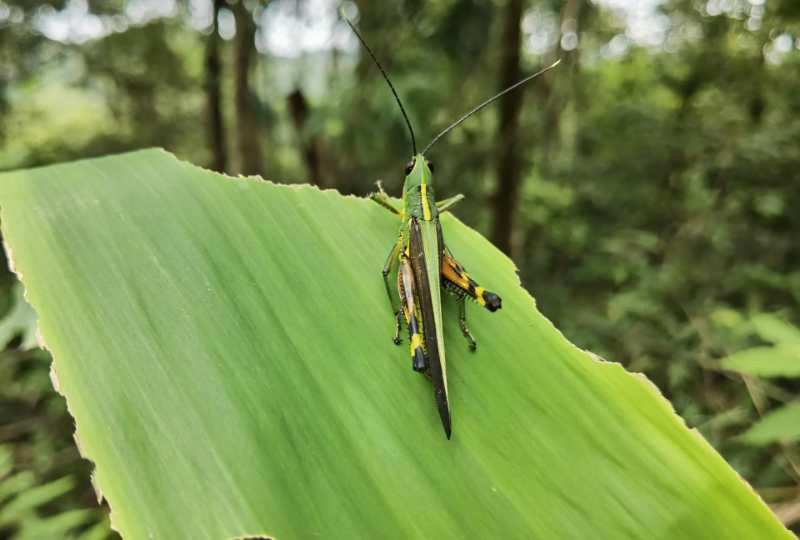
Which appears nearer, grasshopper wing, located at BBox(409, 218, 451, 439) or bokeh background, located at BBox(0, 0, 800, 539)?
grasshopper wing, located at BBox(409, 218, 451, 439)

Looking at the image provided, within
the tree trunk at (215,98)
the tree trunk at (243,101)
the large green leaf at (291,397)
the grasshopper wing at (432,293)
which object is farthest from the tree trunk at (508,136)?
the tree trunk at (215,98)

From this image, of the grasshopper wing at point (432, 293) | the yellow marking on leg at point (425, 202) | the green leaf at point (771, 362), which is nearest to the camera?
the grasshopper wing at point (432, 293)

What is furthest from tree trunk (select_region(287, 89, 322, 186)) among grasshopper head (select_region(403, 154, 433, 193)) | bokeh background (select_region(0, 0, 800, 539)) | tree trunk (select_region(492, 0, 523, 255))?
grasshopper head (select_region(403, 154, 433, 193))

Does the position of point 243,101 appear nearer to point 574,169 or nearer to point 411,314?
point 574,169

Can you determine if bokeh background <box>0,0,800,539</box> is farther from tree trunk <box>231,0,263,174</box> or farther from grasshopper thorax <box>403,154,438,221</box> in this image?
grasshopper thorax <box>403,154,438,221</box>

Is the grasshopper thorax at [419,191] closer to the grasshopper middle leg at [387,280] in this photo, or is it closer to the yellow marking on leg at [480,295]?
the grasshopper middle leg at [387,280]

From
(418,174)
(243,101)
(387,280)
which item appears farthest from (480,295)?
(243,101)
